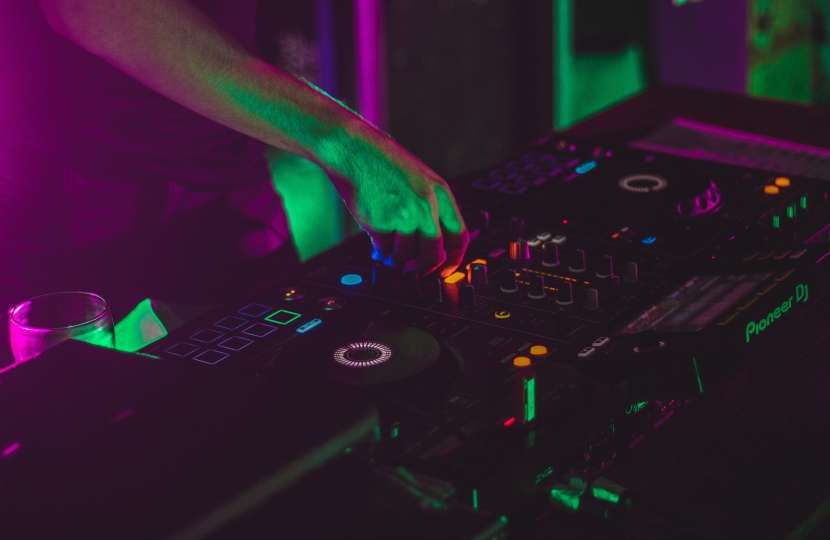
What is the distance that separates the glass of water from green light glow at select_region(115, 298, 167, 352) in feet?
1.38

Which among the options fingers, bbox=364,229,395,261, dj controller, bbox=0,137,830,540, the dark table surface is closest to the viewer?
dj controller, bbox=0,137,830,540

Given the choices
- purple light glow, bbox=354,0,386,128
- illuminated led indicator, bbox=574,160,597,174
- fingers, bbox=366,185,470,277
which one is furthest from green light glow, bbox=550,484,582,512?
purple light glow, bbox=354,0,386,128

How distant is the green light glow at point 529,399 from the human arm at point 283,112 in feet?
1.02

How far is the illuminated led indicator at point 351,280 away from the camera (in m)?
1.19

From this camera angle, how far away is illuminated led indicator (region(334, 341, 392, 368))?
0.98 meters

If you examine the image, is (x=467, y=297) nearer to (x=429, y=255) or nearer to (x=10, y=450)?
(x=429, y=255)

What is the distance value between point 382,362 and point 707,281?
0.41 meters

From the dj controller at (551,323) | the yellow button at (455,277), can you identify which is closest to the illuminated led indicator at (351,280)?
the dj controller at (551,323)

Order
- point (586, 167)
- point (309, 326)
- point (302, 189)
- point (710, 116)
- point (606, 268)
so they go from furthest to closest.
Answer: point (302, 189), point (710, 116), point (586, 167), point (606, 268), point (309, 326)

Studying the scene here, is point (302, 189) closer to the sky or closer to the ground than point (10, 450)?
closer to the ground

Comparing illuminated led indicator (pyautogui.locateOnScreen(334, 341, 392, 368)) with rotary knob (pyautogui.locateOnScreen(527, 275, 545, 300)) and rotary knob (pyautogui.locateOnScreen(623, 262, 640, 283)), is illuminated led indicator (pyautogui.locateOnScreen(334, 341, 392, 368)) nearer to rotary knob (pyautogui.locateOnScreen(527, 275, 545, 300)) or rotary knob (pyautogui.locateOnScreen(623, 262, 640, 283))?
rotary knob (pyautogui.locateOnScreen(527, 275, 545, 300))

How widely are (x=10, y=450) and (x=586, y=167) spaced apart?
97 cm

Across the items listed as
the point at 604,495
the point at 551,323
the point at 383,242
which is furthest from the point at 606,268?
the point at 604,495

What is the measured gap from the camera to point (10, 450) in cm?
72
